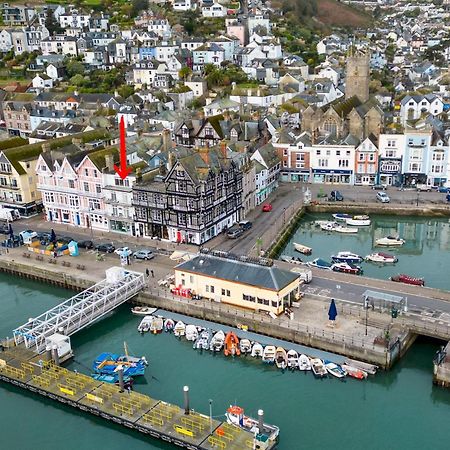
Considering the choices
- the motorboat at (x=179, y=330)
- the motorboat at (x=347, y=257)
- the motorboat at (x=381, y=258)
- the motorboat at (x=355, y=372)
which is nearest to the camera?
the motorboat at (x=355, y=372)

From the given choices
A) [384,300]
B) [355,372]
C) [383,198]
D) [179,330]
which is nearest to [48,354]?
[179,330]

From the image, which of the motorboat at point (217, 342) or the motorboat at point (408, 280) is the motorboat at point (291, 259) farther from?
the motorboat at point (217, 342)

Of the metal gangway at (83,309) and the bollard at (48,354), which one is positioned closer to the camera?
the bollard at (48,354)

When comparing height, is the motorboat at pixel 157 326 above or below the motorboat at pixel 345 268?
below

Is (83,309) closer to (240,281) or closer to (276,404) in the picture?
(240,281)

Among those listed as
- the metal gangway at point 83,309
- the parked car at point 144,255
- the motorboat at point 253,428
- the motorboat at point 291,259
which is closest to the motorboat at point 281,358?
the motorboat at point 253,428
